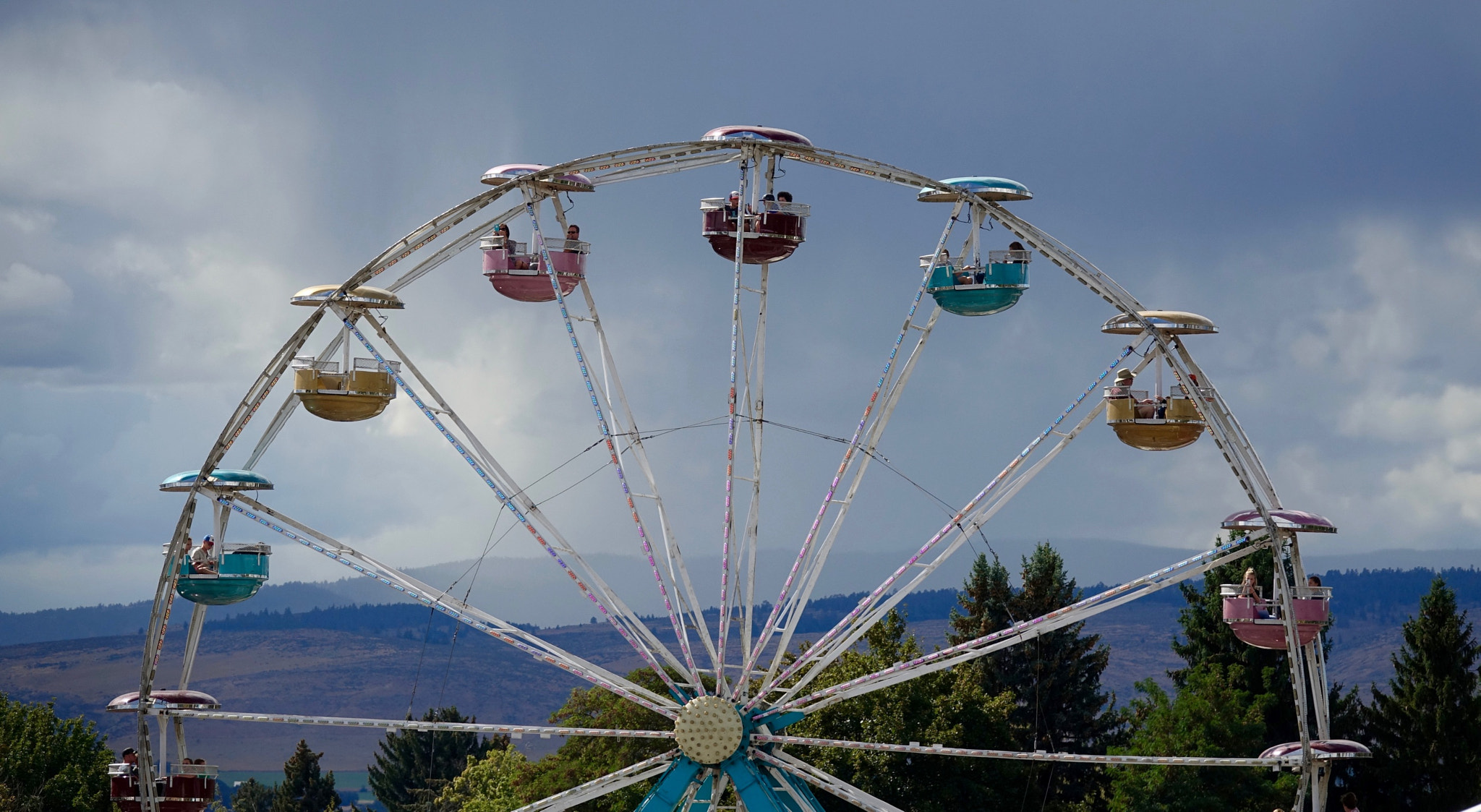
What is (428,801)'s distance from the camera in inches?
4035

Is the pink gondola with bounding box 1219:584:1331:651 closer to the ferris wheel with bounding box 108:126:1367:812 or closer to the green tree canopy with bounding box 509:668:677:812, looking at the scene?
the ferris wheel with bounding box 108:126:1367:812

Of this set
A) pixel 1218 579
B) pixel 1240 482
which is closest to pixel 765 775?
pixel 1240 482

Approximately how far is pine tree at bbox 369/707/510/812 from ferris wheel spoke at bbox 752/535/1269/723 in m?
76.2

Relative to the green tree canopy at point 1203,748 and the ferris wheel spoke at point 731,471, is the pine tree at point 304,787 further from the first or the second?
the ferris wheel spoke at point 731,471

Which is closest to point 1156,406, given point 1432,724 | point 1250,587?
point 1250,587

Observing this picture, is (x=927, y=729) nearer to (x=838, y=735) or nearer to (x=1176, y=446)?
(x=838, y=735)

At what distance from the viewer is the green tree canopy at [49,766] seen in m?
71.6

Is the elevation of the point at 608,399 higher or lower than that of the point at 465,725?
higher

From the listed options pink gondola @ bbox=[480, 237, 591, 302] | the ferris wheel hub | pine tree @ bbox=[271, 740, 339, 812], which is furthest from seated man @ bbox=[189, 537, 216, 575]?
pine tree @ bbox=[271, 740, 339, 812]

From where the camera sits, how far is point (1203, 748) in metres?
63.5

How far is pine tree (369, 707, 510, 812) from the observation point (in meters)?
110

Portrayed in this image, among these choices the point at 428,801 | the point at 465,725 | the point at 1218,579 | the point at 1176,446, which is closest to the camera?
the point at 465,725

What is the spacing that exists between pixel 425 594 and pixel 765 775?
258 inches

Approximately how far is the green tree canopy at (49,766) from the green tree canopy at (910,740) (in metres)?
27.1
